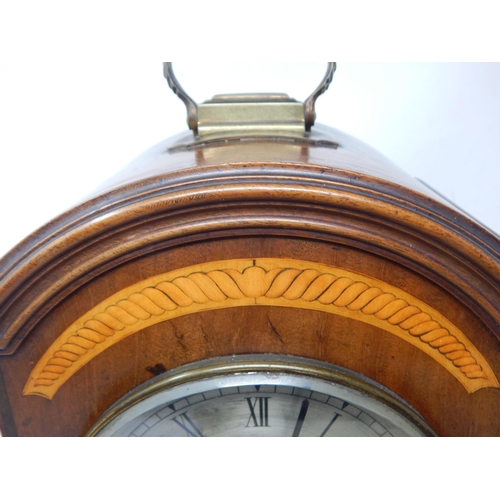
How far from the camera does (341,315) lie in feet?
2.68

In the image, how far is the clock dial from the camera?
0.82m

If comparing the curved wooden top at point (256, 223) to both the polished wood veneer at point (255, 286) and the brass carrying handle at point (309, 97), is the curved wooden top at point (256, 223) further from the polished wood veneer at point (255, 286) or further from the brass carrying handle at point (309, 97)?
the brass carrying handle at point (309, 97)

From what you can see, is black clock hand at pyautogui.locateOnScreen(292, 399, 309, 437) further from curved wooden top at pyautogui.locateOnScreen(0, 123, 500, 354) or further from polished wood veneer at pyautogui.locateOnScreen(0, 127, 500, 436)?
curved wooden top at pyautogui.locateOnScreen(0, 123, 500, 354)

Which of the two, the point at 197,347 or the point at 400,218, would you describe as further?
the point at 197,347

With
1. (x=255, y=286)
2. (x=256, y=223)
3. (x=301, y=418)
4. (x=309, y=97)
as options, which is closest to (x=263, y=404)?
(x=301, y=418)

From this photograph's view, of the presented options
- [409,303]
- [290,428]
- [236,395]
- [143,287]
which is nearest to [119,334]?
[143,287]

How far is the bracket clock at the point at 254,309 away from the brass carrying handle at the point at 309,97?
307 millimetres

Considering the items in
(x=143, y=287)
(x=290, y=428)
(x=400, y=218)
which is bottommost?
(x=290, y=428)

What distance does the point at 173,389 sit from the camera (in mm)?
825

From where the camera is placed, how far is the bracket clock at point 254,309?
742 millimetres

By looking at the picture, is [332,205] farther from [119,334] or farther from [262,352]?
[119,334]

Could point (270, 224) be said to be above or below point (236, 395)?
above

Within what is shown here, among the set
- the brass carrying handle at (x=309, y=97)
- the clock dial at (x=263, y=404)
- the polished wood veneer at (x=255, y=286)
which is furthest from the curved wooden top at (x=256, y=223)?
the brass carrying handle at (x=309, y=97)

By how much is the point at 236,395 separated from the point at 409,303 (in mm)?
299
